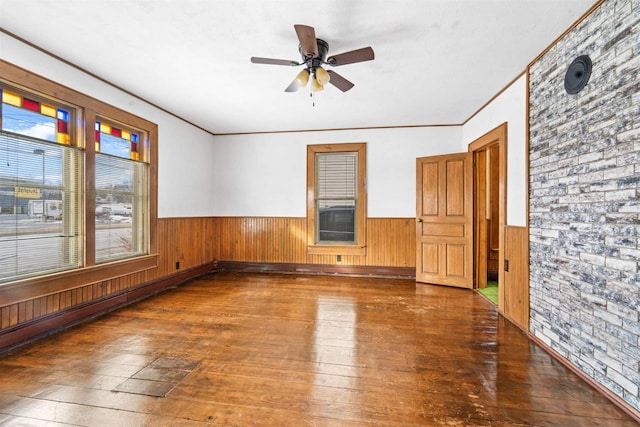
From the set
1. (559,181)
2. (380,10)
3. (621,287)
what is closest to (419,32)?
(380,10)

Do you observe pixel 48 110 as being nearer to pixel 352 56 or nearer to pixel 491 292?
pixel 352 56

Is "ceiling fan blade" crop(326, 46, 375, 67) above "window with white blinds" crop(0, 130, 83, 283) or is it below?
above

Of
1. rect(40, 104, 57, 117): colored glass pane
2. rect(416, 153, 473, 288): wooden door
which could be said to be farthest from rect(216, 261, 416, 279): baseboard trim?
rect(40, 104, 57, 117): colored glass pane

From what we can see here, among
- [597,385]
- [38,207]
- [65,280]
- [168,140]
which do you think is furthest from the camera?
[168,140]

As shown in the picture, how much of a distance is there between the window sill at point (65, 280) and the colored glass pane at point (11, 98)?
1.58 meters

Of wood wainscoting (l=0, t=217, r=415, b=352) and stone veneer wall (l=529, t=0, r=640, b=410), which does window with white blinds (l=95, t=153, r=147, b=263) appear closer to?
wood wainscoting (l=0, t=217, r=415, b=352)

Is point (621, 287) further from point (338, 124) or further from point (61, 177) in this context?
point (61, 177)

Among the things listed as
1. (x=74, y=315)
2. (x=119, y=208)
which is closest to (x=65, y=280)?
(x=74, y=315)

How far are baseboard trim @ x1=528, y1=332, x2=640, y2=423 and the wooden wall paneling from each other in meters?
0.38

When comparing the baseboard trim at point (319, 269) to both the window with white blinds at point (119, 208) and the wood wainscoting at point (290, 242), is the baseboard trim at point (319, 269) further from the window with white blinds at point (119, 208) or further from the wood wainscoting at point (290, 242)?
the window with white blinds at point (119, 208)

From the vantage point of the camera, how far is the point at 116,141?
369cm

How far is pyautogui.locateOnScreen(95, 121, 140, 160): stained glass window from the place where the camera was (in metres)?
3.46

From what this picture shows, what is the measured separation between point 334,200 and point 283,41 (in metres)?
3.24

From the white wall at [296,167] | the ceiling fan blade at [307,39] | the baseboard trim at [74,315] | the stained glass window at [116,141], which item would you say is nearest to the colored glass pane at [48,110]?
the stained glass window at [116,141]
